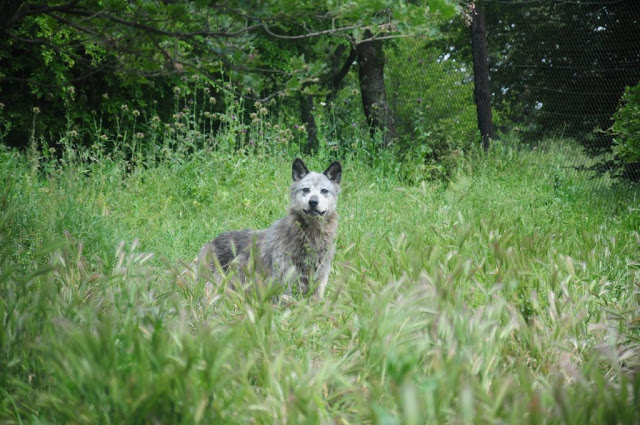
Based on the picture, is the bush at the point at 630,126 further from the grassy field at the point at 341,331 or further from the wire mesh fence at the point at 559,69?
the wire mesh fence at the point at 559,69

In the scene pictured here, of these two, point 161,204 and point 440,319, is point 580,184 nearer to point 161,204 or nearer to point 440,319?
point 161,204

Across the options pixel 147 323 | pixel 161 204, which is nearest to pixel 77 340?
pixel 147 323

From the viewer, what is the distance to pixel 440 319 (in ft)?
7.94

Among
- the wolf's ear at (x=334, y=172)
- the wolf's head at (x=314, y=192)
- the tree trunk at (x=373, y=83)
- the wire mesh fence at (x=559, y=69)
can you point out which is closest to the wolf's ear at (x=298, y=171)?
the wolf's head at (x=314, y=192)

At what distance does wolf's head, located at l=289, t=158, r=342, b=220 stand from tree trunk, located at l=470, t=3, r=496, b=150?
5.44 meters

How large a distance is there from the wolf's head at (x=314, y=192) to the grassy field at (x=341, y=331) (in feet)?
1.50

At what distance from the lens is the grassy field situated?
2008mm

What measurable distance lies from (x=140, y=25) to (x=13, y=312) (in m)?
1.60

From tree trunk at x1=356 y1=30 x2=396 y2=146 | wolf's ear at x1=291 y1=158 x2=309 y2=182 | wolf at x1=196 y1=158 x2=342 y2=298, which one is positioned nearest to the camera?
wolf at x1=196 y1=158 x2=342 y2=298

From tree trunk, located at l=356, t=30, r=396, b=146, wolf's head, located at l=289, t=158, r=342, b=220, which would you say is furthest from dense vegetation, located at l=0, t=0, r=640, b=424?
tree trunk, located at l=356, t=30, r=396, b=146

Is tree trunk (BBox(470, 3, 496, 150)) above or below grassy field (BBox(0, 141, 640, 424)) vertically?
above

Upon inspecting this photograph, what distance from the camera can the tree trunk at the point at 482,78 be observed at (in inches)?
411

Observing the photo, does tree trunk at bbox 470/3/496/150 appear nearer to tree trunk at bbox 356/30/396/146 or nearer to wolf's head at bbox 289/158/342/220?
tree trunk at bbox 356/30/396/146

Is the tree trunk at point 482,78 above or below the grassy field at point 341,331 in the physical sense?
above
